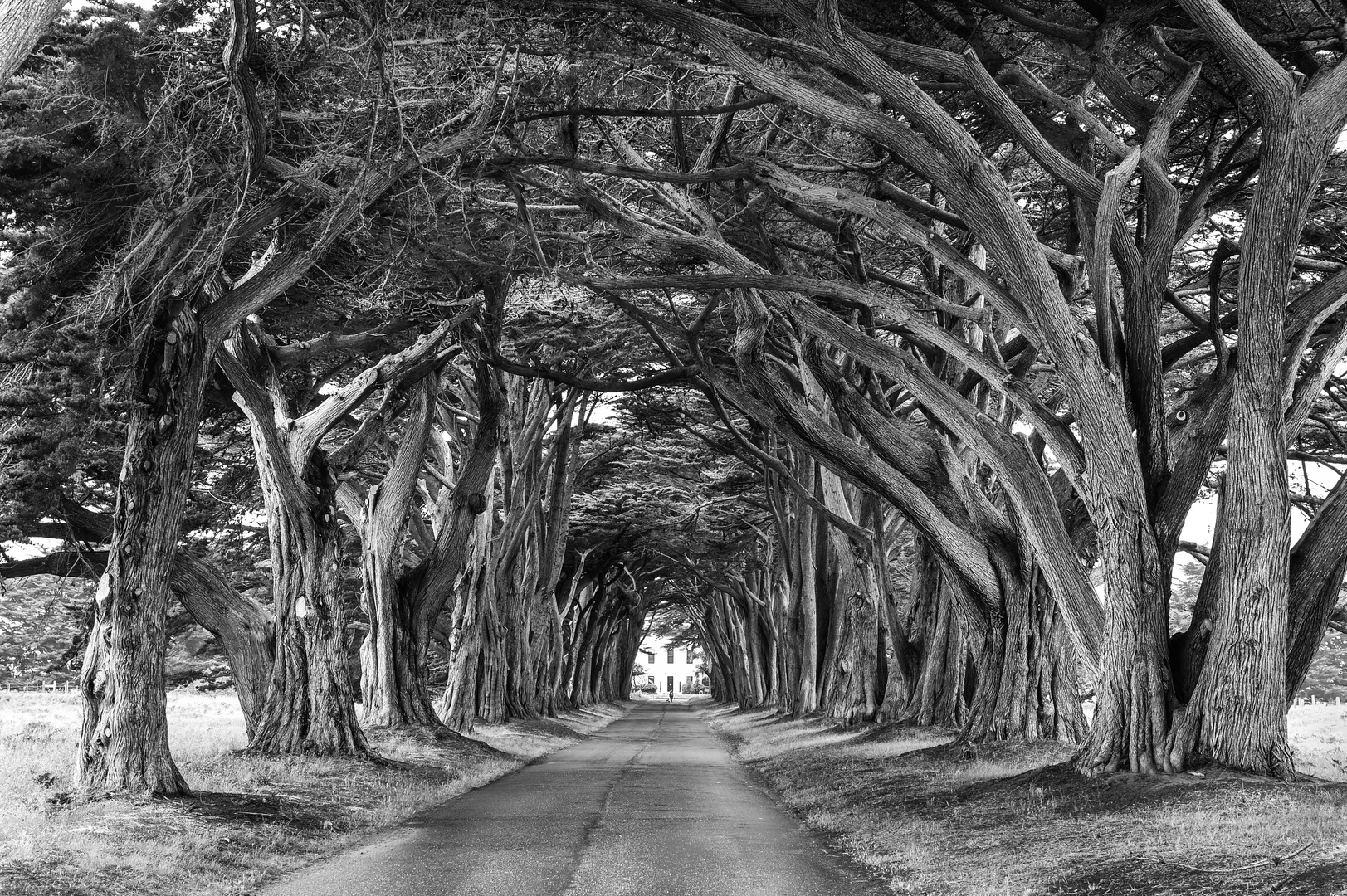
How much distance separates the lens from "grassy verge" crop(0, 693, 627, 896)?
23.2ft

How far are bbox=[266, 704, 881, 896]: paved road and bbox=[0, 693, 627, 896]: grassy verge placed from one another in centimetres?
45

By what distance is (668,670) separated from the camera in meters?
158

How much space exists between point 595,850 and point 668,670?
5977 inches

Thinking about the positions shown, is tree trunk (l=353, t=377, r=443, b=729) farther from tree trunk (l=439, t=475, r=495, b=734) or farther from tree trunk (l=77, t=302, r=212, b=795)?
tree trunk (l=77, t=302, r=212, b=795)

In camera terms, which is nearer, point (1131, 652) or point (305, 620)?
point (1131, 652)

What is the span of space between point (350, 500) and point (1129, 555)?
13.4 metres

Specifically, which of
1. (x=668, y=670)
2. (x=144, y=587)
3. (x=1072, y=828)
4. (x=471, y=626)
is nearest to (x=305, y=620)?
(x=144, y=587)

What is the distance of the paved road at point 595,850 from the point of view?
288 inches

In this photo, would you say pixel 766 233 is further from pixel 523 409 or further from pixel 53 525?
pixel 523 409

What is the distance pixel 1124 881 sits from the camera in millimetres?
6375

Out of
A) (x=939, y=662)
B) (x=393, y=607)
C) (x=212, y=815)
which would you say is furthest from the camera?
(x=939, y=662)

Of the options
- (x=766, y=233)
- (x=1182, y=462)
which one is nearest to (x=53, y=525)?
(x=766, y=233)

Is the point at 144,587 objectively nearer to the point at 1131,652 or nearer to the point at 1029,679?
the point at 1131,652

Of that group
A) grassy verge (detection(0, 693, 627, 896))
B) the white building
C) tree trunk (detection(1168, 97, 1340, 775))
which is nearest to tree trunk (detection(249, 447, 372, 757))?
grassy verge (detection(0, 693, 627, 896))
